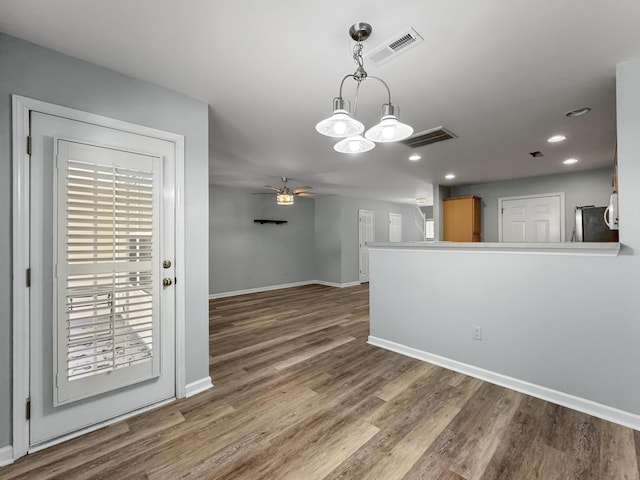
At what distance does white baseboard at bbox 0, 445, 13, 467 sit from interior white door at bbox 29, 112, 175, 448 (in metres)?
0.09

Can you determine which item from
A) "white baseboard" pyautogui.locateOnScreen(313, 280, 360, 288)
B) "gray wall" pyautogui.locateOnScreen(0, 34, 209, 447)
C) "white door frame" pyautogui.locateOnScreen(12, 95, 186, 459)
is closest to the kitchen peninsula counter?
"gray wall" pyautogui.locateOnScreen(0, 34, 209, 447)

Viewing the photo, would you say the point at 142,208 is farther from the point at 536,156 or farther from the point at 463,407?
the point at 536,156

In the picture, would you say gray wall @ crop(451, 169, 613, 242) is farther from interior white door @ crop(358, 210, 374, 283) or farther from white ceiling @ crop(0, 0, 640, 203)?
interior white door @ crop(358, 210, 374, 283)

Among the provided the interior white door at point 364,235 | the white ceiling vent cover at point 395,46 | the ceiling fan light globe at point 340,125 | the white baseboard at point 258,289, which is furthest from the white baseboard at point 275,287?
the white ceiling vent cover at point 395,46

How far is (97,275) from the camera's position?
6.48 ft

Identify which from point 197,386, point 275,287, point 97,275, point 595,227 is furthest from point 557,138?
point 275,287

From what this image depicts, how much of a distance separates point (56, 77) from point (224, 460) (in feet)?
8.51

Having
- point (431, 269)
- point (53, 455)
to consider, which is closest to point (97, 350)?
point (53, 455)

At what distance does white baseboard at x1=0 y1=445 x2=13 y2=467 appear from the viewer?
1646 mm

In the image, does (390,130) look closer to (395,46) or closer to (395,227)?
(395,46)

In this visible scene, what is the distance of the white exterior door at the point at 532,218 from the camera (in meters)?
5.29

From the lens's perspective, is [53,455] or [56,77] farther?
[56,77]

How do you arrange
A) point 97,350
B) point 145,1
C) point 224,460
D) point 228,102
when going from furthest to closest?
point 228,102
point 97,350
point 224,460
point 145,1

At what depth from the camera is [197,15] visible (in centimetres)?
156
